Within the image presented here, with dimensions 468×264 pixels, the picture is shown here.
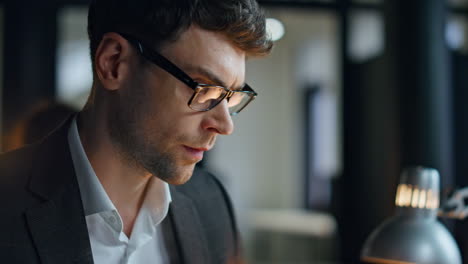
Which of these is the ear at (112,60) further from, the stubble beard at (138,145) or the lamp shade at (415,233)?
the lamp shade at (415,233)

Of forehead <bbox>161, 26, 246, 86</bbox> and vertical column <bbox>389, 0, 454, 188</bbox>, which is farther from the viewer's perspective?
vertical column <bbox>389, 0, 454, 188</bbox>

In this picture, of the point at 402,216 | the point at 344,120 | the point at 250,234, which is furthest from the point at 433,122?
the point at 250,234

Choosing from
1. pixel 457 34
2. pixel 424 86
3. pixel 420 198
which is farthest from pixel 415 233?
pixel 457 34

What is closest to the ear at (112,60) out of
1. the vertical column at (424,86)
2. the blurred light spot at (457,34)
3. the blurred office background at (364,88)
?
the blurred office background at (364,88)

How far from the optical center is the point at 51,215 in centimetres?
122

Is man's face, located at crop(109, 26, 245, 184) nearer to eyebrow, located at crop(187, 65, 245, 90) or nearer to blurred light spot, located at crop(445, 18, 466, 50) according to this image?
eyebrow, located at crop(187, 65, 245, 90)

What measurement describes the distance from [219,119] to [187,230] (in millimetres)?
416

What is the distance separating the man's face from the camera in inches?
50.8

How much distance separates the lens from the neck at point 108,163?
1354 mm

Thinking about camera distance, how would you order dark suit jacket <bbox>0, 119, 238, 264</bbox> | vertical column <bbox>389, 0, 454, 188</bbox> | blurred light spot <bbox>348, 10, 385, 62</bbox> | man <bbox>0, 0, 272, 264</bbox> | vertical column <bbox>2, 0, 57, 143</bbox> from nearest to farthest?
1. dark suit jacket <bbox>0, 119, 238, 264</bbox>
2. man <bbox>0, 0, 272, 264</bbox>
3. vertical column <bbox>389, 0, 454, 188</bbox>
4. vertical column <bbox>2, 0, 57, 143</bbox>
5. blurred light spot <bbox>348, 10, 385, 62</bbox>

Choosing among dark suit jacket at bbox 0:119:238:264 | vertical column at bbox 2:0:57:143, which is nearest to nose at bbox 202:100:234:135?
dark suit jacket at bbox 0:119:238:264

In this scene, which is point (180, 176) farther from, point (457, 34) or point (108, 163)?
point (457, 34)

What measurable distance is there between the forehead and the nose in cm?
7

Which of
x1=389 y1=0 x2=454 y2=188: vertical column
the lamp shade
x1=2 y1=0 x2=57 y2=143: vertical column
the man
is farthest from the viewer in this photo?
x1=2 y1=0 x2=57 y2=143: vertical column
